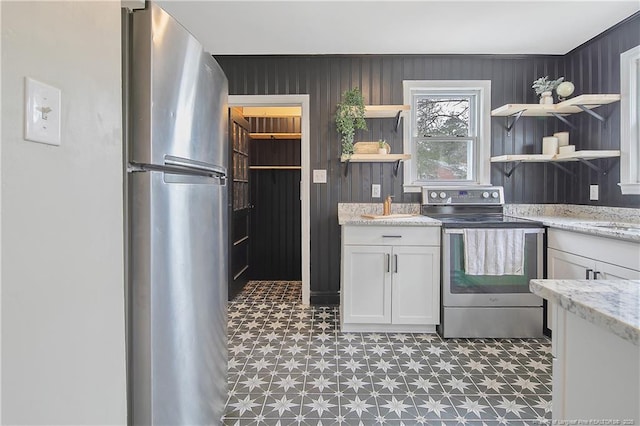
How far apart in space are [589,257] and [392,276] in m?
1.25

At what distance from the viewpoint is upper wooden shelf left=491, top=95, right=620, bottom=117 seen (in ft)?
8.67

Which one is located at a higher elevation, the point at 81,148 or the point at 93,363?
the point at 81,148

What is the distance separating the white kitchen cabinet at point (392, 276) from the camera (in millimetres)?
2691

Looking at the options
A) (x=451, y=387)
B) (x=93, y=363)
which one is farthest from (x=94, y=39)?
(x=451, y=387)

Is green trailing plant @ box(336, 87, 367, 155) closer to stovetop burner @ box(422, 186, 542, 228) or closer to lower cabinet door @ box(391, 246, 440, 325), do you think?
stovetop burner @ box(422, 186, 542, 228)

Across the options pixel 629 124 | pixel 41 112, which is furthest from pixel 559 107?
pixel 41 112

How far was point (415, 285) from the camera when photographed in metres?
2.70

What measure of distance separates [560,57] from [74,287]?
4.06 meters

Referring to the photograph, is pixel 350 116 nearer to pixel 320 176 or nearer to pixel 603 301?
pixel 320 176

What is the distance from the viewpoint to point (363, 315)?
2730 millimetres

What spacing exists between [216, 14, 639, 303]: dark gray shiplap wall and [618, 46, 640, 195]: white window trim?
0.64 meters

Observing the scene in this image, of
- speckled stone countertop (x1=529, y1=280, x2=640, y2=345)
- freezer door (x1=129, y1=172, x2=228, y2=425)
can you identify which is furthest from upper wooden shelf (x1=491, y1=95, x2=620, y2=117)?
freezer door (x1=129, y1=172, x2=228, y2=425)

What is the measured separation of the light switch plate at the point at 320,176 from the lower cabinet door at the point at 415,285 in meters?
1.03

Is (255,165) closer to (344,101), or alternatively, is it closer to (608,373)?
(344,101)
